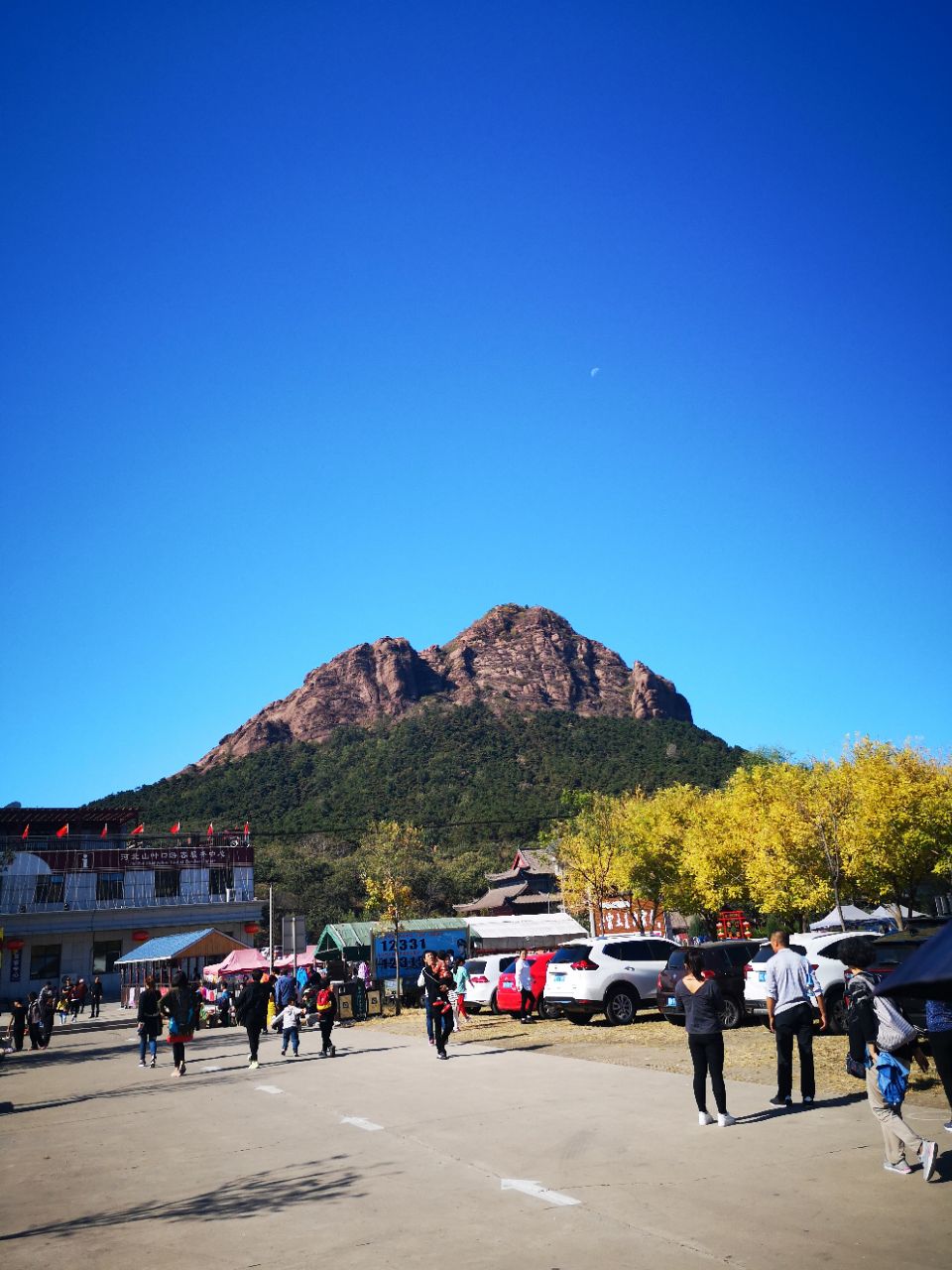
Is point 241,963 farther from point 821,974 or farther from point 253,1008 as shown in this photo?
point 821,974

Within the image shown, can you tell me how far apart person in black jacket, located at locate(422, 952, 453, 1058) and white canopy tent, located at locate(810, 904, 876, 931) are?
27.2m

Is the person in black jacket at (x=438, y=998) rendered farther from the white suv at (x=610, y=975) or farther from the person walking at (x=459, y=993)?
the person walking at (x=459, y=993)

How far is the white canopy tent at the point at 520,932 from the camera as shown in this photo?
117 feet

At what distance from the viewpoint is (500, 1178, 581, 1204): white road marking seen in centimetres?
657

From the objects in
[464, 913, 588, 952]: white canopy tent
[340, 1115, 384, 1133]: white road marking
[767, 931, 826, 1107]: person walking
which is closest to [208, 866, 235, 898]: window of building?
[464, 913, 588, 952]: white canopy tent

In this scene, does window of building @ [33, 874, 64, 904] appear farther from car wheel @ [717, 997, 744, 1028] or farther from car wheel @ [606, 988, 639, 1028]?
car wheel @ [717, 997, 744, 1028]

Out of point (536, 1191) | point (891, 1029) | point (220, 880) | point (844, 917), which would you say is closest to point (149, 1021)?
point (536, 1191)

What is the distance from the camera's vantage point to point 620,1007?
19.0 meters

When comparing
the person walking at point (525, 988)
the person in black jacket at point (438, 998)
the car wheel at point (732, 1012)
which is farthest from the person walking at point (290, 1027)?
the car wheel at point (732, 1012)

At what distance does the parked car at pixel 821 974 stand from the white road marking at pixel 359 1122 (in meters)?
6.96

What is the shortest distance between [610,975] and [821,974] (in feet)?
15.1

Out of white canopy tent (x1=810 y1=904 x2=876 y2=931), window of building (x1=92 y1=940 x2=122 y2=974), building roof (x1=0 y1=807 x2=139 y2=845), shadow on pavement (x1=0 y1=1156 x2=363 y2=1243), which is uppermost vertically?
building roof (x1=0 y1=807 x2=139 y2=845)

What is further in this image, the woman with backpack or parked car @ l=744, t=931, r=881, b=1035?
parked car @ l=744, t=931, r=881, b=1035

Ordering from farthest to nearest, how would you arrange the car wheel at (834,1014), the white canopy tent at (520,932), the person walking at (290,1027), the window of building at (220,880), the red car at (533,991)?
1. the window of building at (220,880)
2. the white canopy tent at (520,932)
3. the red car at (533,991)
4. the person walking at (290,1027)
5. the car wheel at (834,1014)
